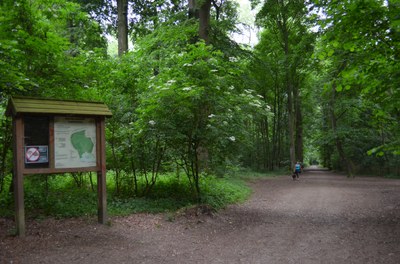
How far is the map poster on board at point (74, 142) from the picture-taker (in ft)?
21.5

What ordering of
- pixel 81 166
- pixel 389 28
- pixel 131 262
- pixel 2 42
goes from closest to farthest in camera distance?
1. pixel 131 262
2. pixel 2 42
3. pixel 389 28
4. pixel 81 166

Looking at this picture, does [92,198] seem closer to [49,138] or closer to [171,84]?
[49,138]

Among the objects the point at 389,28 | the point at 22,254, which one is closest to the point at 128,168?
the point at 22,254

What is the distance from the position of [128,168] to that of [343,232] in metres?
5.93

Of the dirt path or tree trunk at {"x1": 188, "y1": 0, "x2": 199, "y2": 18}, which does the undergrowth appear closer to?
the dirt path

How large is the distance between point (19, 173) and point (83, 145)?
4.34ft

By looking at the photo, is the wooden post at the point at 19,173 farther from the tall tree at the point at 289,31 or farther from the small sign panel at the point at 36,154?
the tall tree at the point at 289,31

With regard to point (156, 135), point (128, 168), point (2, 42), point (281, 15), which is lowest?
point (128, 168)

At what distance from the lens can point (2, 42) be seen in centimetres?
550

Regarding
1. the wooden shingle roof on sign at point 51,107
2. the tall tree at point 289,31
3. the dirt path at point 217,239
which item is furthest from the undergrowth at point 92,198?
the tall tree at point 289,31

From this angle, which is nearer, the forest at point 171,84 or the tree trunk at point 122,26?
the forest at point 171,84

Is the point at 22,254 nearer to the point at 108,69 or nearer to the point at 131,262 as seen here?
the point at 131,262

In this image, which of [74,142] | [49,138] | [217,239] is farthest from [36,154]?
[217,239]

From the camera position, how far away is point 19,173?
598 centimetres
